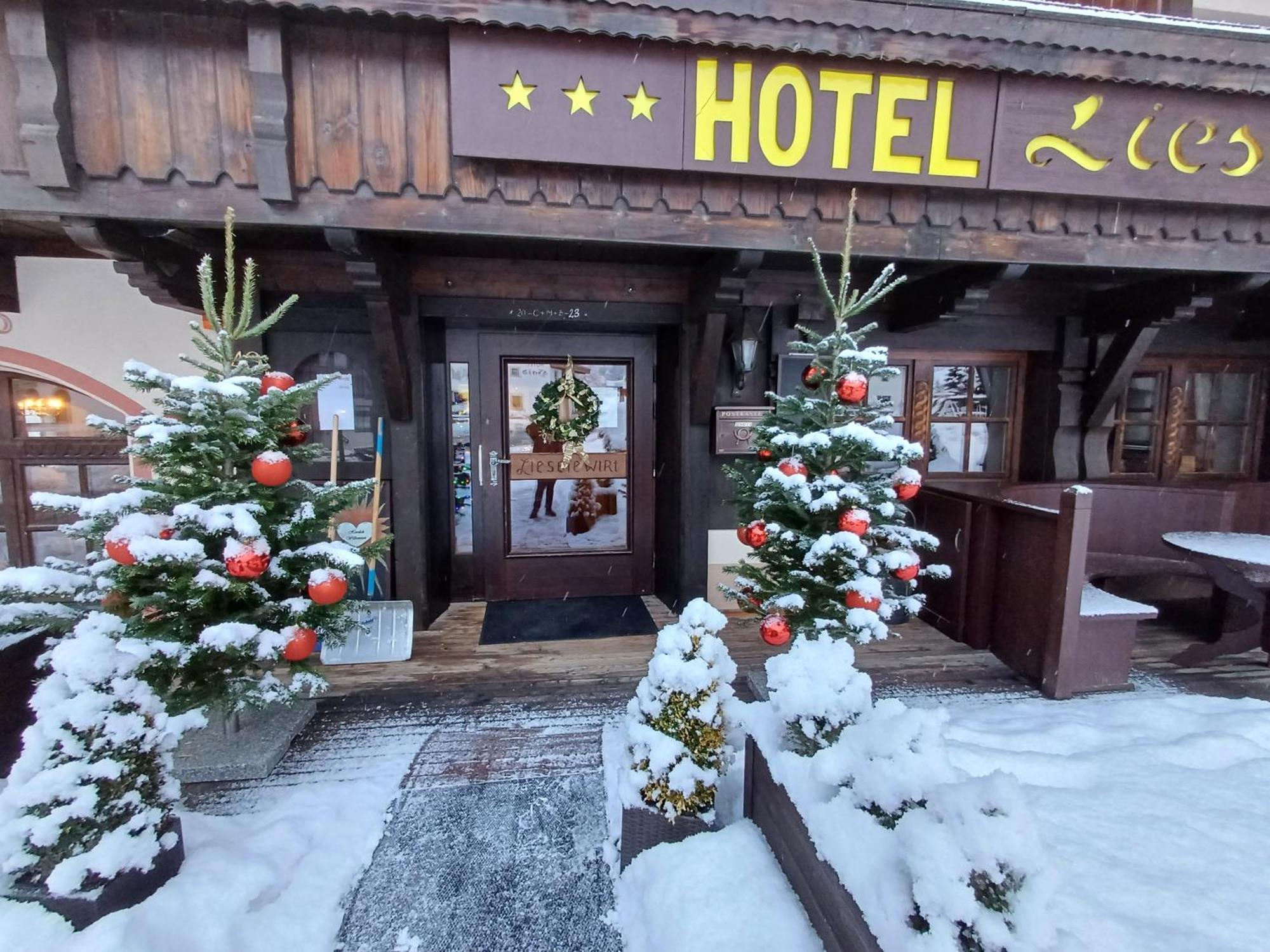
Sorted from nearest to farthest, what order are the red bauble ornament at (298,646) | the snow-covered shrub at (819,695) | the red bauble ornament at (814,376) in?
the snow-covered shrub at (819,695) < the red bauble ornament at (298,646) < the red bauble ornament at (814,376)

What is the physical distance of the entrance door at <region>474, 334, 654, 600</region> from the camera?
4.39 metres

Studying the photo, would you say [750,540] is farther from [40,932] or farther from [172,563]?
[40,932]

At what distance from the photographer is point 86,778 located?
1488 millimetres

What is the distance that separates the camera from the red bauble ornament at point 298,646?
7.18 feet

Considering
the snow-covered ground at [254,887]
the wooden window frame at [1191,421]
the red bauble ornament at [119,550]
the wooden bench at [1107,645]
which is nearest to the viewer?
the snow-covered ground at [254,887]

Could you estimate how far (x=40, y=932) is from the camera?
4.55ft

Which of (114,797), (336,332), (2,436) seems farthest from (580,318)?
(2,436)

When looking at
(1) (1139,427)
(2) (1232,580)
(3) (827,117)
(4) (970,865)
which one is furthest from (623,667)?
(1) (1139,427)

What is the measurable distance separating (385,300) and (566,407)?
154 cm

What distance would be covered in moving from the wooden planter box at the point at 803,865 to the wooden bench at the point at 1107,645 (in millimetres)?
2315

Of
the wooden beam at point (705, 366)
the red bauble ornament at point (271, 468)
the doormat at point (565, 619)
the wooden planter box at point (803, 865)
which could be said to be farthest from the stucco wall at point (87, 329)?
the wooden planter box at point (803, 865)

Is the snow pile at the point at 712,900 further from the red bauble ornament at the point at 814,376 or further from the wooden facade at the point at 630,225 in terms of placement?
the wooden facade at the point at 630,225

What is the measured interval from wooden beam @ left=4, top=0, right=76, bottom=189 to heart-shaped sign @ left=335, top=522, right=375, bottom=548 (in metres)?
2.13

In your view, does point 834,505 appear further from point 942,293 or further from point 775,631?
point 942,293
